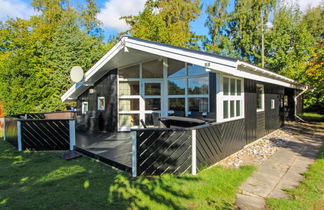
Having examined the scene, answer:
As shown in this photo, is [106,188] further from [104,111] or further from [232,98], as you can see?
[104,111]

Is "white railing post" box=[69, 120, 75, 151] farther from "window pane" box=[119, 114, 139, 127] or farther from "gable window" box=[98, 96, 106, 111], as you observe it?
"gable window" box=[98, 96, 106, 111]

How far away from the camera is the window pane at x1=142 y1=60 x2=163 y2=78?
731 centimetres

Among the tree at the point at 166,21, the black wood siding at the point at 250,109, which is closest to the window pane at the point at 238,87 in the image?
the black wood siding at the point at 250,109

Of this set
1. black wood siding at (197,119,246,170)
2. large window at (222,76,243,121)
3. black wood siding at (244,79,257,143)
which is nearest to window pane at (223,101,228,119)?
large window at (222,76,243,121)

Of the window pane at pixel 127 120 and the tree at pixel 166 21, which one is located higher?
the tree at pixel 166 21

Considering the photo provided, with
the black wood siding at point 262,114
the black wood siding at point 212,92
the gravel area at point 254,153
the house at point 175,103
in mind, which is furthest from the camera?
the black wood siding at point 262,114

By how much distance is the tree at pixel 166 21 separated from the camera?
15773 mm

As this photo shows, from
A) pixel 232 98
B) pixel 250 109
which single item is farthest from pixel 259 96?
pixel 232 98

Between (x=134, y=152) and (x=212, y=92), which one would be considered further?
(x=212, y=92)

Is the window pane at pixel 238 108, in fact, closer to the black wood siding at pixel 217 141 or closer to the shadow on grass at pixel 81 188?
the black wood siding at pixel 217 141

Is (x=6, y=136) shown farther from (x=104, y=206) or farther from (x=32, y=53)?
(x=32, y=53)

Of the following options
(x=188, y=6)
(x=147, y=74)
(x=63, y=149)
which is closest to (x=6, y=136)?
(x=63, y=149)

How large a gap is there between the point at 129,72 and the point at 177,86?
255cm

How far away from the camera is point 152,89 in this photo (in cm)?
780
